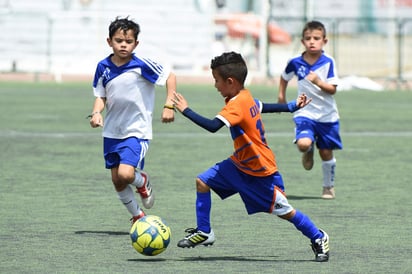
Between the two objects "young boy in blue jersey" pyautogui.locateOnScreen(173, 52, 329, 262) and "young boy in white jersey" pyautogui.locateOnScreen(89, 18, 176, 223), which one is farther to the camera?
"young boy in white jersey" pyautogui.locateOnScreen(89, 18, 176, 223)

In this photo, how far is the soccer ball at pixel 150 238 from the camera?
8445 mm

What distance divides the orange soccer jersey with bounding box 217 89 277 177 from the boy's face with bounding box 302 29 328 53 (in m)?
3.78

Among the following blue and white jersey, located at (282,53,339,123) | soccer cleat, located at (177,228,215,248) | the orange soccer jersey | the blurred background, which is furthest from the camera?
the blurred background

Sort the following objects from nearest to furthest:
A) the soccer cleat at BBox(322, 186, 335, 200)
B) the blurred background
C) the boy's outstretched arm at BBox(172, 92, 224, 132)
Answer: the boy's outstretched arm at BBox(172, 92, 224, 132) < the soccer cleat at BBox(322, 186, 335, 200) < the blurred background

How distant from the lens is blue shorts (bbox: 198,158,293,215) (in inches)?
339

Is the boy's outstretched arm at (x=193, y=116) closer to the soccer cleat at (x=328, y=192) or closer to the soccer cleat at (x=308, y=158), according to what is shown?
the soccer cleat at (x=328, y=192)

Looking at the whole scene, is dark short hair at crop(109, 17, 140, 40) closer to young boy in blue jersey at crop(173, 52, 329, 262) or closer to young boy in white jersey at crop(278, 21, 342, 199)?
young boy in blue jersey at crop(173, 52, 329, 262)

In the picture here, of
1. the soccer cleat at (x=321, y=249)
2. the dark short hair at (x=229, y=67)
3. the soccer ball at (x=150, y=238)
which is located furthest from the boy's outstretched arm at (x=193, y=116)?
the soccer cleat at (x=321, y=249)

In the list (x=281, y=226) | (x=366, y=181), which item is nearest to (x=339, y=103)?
(x=366, y=181)

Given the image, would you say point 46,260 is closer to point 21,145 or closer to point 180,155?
point 180,155

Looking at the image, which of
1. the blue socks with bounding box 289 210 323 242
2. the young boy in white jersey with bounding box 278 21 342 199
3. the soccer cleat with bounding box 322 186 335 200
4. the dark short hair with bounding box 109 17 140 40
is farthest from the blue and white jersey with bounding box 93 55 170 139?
the soccer cleat with bounding box 322 186 335 200

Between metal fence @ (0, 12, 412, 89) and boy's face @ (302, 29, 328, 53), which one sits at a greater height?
boy's face @ (302, 29, 328, 53)

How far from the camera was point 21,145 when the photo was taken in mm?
17000

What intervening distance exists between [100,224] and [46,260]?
72.6 inches
